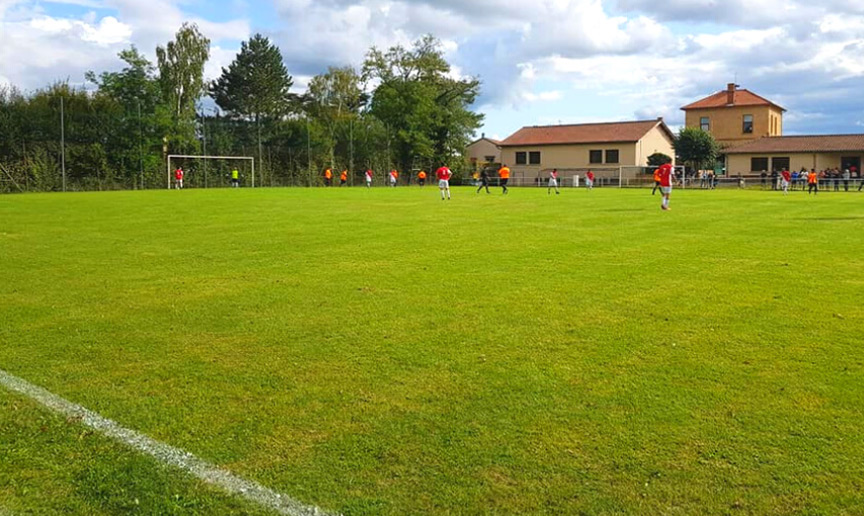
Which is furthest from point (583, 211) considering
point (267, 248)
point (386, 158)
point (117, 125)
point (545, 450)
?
point (386, 158)

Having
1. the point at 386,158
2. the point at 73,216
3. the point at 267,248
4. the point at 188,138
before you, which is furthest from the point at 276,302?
the point at 386,158

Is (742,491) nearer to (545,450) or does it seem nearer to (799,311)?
(545,450)

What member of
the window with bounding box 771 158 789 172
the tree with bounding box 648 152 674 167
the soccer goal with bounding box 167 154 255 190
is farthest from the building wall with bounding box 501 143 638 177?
the soccer goal with bounding box 167 154 255 190

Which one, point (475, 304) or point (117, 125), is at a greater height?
point (117, 125)

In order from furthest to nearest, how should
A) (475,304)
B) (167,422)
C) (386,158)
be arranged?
(386,158)
(475,304)
(167,422)

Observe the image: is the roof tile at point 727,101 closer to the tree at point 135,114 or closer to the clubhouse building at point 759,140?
the clubhouse building at point 759,140

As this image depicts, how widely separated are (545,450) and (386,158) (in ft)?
215

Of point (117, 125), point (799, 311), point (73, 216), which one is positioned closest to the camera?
point (799, 311)

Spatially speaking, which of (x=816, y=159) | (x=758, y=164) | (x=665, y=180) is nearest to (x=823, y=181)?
(x=816, y=159)

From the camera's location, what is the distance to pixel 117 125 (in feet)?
158

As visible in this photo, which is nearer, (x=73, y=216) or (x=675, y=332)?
(x=675, y=332)

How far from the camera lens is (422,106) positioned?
73.7 m

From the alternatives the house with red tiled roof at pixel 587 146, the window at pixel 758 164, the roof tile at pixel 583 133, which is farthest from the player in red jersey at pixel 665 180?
the window at pixel 758 164

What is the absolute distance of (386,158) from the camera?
68.4 m
